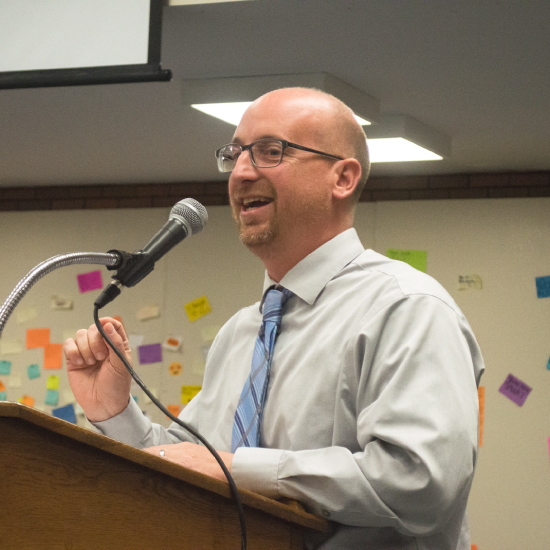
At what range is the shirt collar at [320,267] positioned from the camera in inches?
54.2

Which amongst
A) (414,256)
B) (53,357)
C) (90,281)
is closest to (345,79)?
(414,256)

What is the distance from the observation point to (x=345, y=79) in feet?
8.82

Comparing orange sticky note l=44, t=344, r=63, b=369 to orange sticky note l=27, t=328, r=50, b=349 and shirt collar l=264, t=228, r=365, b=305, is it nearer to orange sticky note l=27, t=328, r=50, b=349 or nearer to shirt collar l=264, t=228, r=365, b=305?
orange sticky note l=27, t=328, r=50, b=349

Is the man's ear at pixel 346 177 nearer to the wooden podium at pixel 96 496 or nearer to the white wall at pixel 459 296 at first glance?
the wooden podium at pixel 96 496

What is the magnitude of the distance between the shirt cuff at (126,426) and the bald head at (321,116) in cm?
62

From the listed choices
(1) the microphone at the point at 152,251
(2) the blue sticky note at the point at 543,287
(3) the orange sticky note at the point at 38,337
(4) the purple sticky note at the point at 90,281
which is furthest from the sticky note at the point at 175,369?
(1) the microphone at the point at 152,251

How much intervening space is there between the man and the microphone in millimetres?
197

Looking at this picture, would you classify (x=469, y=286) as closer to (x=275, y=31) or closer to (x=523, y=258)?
(x=523, y=258)

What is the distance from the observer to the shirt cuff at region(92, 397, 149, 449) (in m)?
1.34

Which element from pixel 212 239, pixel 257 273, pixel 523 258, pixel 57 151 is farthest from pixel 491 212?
pixel 57 151

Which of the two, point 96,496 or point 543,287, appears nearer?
point 96,496

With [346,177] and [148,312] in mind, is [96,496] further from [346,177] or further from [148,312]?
[148,312]

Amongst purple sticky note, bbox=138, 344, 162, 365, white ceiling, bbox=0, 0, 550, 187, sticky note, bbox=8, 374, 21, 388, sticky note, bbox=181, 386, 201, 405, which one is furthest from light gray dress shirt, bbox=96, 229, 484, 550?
sticky note, bbox=8, 374, 21, 388

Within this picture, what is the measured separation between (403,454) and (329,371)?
8.8 inches
